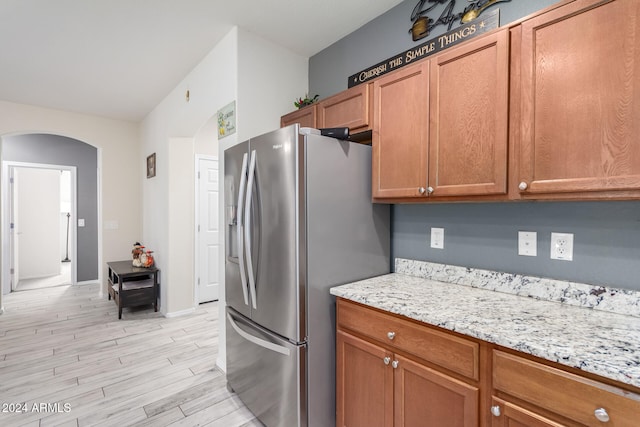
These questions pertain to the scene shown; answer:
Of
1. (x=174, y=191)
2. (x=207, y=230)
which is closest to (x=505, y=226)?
(x=174, y=191)

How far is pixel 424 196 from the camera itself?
5.17ft

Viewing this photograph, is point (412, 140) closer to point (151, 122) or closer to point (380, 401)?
point (380, 401)

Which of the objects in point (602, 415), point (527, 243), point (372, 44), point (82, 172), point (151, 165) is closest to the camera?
point (602, 415)

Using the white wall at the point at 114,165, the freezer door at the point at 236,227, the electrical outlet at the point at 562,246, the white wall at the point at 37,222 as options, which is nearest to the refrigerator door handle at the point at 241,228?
the freezer door at the point at 236,227

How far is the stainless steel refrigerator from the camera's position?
5.17 feet

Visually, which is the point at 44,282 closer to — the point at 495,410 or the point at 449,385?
the point at 449,385

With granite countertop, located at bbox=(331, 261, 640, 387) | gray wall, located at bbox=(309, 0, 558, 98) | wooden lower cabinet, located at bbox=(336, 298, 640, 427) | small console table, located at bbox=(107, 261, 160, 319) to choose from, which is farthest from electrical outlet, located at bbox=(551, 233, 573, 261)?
small console table, located at bbox=(107, 261, 160, 319)

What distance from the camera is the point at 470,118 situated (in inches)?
55.3

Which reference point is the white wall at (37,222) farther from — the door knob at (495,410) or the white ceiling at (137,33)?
the door knob at (495,410)

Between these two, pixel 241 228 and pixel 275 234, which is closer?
pixel 275 234

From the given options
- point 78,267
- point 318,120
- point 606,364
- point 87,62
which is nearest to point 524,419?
point 606,364

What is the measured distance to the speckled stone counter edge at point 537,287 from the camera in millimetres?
1213

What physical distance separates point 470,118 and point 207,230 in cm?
371

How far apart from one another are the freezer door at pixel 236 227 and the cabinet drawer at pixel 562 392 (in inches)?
54.8
